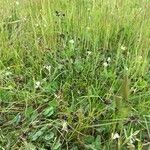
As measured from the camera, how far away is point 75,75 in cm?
212

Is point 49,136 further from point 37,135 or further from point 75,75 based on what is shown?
point 75,75

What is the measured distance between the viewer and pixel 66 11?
2.67 meters

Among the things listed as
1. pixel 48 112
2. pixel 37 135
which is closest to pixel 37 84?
pixel 48 112

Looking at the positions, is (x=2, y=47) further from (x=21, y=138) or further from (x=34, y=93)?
(x=21, y=138)

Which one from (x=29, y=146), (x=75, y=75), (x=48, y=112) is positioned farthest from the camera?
(x=75, y=75)

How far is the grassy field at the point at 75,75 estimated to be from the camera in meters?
1.77

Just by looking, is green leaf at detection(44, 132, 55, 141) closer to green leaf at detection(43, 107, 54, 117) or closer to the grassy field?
the grassy field

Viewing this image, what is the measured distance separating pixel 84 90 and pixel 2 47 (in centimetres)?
63

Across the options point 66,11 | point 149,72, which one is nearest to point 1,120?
point 149,72

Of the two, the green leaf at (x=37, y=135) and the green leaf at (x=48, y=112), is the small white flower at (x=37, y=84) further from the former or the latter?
the green leaf at (x=37, y=135)

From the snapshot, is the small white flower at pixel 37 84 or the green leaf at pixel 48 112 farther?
the small white flower at pixel 37 84

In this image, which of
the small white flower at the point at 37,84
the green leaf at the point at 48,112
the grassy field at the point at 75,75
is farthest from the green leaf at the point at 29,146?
the small white flower at the point at 37,84

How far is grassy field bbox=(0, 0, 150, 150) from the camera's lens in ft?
5.80

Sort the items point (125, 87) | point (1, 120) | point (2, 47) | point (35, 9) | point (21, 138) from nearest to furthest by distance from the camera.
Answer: point (125, 87) < point (21, 138) < point (1, 120) < point (2, 47) < point (35, 9)
